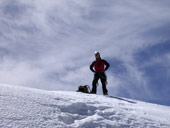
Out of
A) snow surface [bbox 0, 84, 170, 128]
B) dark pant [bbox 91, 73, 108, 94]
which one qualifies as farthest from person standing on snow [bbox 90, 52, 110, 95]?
snow surface [bbox 0, 84, 170, 128]

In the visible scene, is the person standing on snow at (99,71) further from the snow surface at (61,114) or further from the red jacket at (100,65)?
the snow surface at (61,114)

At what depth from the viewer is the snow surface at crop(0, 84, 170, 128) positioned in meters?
3.87

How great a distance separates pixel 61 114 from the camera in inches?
174

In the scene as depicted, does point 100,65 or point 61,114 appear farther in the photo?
point 100,65

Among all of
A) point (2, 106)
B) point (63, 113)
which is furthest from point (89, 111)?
point (2, 106)

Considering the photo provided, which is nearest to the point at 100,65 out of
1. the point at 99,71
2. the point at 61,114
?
the point at 99,71

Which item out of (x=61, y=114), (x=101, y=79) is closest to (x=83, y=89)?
Answer: (x=101, y=79)

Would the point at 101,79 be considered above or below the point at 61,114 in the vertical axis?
above

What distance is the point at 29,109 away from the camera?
4180 mm

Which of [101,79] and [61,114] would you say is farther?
[101,79]

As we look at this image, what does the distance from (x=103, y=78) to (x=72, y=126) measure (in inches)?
204

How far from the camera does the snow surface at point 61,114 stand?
3.87m

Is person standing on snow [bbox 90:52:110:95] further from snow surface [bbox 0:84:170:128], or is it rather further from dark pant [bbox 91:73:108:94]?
snow surface [bbox 0:84:170:128]

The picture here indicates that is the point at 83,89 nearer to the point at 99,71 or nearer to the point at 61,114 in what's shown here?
the point at 99,71
